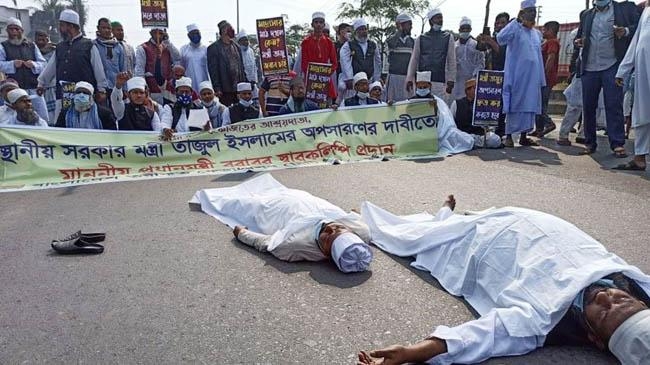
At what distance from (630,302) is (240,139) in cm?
572

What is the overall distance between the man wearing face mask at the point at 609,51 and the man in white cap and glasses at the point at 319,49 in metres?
3.98

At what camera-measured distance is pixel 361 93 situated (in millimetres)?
8469

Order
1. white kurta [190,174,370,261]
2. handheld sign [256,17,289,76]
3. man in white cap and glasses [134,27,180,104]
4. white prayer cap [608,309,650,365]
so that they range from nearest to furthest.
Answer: white prayer cap [608,309,650,365] → white kurta [190,174,370,261] → man in white cap and glasses [134,27,180,104] → handheld sign [256,17,289,76]

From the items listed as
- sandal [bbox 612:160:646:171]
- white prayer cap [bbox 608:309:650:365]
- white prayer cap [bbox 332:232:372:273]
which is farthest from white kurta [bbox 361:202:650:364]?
sandal [bbox 612:160:646:171]

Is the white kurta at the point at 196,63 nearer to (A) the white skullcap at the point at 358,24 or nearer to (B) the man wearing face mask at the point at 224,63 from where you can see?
(B) the man wearing face mask at the point at 224,63

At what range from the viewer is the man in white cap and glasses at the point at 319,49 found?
29.8 ft

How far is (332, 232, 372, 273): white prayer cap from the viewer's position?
11.3ft

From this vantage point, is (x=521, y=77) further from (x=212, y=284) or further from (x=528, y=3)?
(x=212, y=284)

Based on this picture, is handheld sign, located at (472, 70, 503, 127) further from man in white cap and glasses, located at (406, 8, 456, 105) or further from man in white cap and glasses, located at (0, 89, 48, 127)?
man in white cap and glasses, located at (0, 89, 48, 127)

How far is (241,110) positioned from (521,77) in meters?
4.48

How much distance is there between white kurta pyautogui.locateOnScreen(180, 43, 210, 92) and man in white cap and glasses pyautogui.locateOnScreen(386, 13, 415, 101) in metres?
3.29

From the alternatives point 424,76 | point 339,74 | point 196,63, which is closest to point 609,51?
point 424,76

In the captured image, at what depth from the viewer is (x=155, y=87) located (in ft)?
28.9

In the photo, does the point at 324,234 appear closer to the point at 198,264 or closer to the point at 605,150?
the point at 198,264
